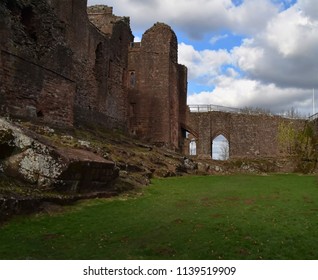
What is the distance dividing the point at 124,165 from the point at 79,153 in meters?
6.22

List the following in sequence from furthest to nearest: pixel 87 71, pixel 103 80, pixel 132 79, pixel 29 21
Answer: pixel 132 79
pixel 103 80
pixel 87 71
pixel 29 21

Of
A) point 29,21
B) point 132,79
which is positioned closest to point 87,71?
point 132,79

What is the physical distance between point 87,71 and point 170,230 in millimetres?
20884

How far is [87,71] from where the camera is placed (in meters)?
29.2

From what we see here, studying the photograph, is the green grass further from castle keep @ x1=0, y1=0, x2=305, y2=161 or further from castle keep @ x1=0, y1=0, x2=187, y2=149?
castle keep @ x1=0, y1=0, x2=305, y2=161

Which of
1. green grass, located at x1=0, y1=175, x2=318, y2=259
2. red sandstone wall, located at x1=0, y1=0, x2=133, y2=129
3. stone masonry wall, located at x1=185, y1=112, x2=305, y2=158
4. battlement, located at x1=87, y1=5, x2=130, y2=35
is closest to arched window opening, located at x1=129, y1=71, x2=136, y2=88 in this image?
battlement, located at x1=87, y1=5, x2=130, y2=35

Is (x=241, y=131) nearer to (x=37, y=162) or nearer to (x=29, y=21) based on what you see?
(x=29, y=21)

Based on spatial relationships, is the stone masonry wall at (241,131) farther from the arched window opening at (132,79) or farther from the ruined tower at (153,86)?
the arched window opening at (132,79)

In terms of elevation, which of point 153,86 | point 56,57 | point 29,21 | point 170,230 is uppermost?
point 29,21

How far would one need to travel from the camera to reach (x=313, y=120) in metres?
39.2

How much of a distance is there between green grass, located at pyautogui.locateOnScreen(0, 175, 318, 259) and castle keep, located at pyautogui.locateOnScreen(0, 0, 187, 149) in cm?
739

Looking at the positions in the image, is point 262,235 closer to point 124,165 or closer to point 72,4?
point 124,165

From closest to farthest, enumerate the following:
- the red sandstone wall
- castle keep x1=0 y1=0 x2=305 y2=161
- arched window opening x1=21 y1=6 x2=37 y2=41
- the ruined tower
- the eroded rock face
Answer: the eroded rock face → the red sandstone wall → castle keep x1=0 y1=0 x2=305 y2=161 → arched window opening x1=21 y1=6 x2=37 y2=41 → the ruined tower

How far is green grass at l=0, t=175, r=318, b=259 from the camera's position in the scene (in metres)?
8.44
